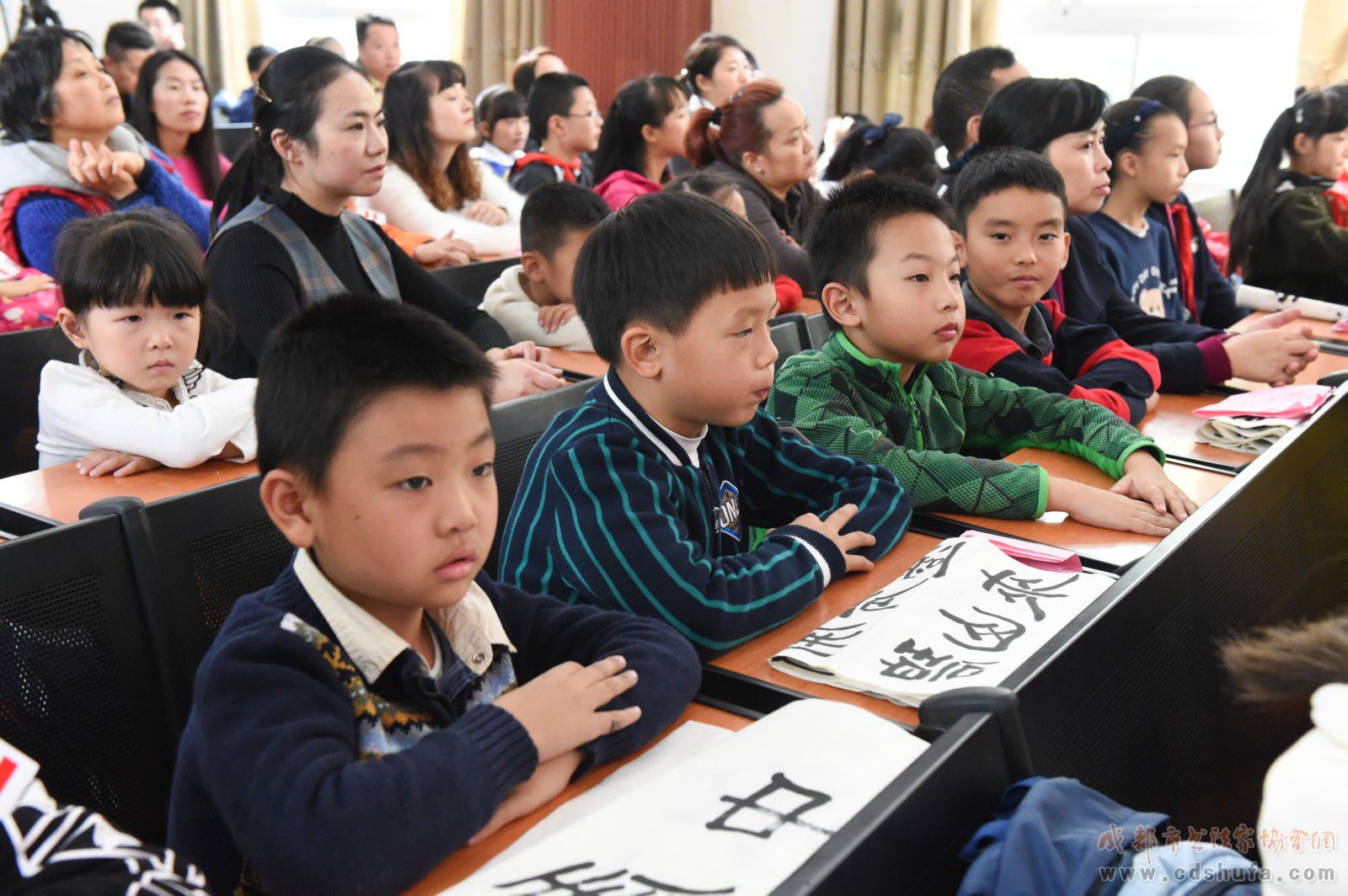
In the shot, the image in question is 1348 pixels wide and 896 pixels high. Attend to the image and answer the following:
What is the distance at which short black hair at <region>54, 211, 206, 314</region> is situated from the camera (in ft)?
6.63

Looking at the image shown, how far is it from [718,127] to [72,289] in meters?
2.53

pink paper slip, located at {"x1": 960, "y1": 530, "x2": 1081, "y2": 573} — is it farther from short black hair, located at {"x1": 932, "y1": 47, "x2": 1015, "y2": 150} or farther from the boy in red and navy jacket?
short black hair, located at {"x1": 932, "y1": 47, "x2": 1015, "y2": 150}

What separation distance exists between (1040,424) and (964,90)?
88.5 inches

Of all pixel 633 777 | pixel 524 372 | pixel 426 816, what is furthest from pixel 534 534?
pixel 524 372

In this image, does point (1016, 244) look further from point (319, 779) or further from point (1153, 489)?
point (319, 779)

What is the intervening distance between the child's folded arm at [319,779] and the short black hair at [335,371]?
181 mm

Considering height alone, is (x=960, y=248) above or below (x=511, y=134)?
below

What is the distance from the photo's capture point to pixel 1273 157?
3912 millimetres

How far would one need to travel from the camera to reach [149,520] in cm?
132

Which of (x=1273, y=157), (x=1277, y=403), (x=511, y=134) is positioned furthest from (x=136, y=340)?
(x=511, y=134)

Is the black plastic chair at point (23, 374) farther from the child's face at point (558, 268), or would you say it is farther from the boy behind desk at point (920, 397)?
the boy behind desk at point (920, 397)

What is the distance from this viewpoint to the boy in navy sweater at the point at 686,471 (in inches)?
51.2

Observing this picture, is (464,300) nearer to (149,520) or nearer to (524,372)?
(524,372)

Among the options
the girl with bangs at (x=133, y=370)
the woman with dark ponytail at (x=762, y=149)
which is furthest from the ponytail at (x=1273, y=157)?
the girl with bangs at (x=133, y=370)
